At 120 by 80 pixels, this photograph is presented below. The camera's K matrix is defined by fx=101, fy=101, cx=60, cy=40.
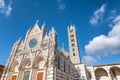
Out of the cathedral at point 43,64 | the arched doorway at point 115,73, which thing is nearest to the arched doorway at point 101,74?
the cathedral at point 43,64

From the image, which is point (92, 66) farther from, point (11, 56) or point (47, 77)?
point (11, 56)

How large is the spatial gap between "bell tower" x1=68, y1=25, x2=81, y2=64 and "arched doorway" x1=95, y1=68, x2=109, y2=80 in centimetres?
486

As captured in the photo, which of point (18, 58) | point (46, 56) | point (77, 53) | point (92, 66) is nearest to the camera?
point (46, 56)

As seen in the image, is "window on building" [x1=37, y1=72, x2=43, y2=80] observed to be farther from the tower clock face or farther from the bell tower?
the bell tower

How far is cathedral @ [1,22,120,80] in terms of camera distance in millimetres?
14086

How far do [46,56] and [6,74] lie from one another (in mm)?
7788

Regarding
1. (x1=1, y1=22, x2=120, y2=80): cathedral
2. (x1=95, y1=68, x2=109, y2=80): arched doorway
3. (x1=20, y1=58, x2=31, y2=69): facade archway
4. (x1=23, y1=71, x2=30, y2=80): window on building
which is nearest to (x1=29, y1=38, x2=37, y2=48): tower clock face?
(x1=1, y1=22, x2=120, y2=80): cathedral

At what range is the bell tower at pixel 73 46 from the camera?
88.1ft

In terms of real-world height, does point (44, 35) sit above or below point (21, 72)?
above

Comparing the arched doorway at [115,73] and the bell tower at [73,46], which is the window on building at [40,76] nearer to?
the bell tower at [73,46]

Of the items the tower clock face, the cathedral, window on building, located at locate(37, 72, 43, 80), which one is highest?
the tower clock face

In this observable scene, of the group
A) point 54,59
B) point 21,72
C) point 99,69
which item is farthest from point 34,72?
point 99,69

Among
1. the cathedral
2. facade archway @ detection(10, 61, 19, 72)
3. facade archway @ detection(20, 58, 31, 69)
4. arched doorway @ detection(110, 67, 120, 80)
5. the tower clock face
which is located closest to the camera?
the cathedral

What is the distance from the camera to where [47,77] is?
12.9 metres
